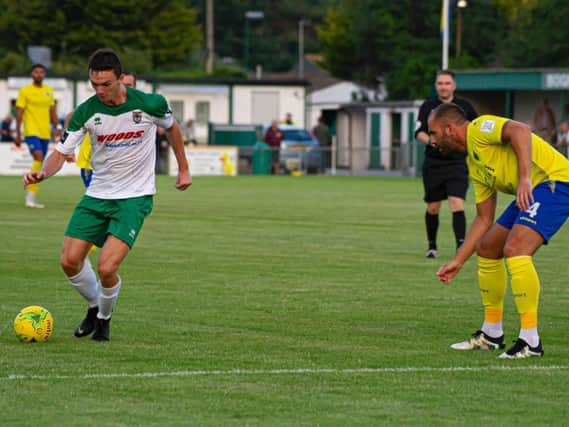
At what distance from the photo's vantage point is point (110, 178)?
9.31 m

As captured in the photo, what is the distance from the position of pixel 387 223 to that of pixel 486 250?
41.1ft

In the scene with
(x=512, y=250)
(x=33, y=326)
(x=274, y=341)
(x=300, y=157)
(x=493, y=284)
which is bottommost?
(x=300, y=157)

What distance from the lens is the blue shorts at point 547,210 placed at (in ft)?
28.0

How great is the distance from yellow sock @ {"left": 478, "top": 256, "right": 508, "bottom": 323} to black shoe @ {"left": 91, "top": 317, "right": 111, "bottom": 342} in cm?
254

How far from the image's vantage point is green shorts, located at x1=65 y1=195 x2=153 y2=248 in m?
9.23

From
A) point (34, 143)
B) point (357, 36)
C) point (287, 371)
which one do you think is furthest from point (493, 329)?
point (357, 36)

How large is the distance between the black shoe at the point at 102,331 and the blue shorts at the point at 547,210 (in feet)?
9.32

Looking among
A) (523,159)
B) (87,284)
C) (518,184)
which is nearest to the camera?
(523,159)

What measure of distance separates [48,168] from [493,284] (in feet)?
10.1

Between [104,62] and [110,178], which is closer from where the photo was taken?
[104,62]

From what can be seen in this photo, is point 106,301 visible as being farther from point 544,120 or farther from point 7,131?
point 544,120

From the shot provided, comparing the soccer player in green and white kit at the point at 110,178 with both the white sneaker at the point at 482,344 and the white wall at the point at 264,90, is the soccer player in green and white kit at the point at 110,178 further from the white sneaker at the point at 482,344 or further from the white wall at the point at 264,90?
the white wall at the point at 264,90

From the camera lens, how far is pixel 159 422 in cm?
663

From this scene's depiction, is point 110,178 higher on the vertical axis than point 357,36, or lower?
lower
